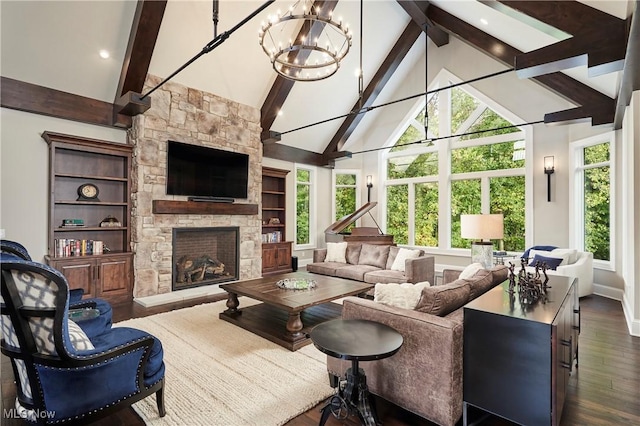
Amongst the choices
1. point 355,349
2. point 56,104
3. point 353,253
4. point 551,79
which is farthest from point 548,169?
point 56,104

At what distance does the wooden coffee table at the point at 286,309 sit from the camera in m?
3.50

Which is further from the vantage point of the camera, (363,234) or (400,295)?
(363,234)

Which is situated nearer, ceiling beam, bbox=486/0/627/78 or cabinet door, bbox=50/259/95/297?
ceiling beam, bbox=486/0/627/78

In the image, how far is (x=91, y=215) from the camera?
17.3 ft

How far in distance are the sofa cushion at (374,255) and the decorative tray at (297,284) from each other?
6.96ft

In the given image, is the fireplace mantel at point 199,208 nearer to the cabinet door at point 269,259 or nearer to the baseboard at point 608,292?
the cabinet door at point 269,259

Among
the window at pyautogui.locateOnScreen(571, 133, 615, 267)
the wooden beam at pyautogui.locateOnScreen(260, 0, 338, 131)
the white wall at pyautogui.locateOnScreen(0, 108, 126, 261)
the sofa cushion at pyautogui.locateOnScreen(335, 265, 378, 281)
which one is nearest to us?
the white wall at pyautogui.locateOnScreen(0, 108, 126, 261)

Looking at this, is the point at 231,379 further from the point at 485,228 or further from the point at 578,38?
the point at 578,38

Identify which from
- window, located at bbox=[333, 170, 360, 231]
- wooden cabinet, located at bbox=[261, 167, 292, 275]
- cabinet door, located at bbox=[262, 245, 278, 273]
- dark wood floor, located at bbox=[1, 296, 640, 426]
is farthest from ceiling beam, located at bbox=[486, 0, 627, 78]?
window, located at bbox=[333, 170, 360, 231]

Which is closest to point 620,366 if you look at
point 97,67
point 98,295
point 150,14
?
point 98,295

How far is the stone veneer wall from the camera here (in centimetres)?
533

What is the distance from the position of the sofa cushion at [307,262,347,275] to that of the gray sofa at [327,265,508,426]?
3.55 m

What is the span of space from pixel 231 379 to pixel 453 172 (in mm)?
7386

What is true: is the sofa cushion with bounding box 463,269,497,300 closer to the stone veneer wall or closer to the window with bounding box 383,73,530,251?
the window with bounding box 383,73,530,251
